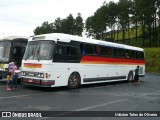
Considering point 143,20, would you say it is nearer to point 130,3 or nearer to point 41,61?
point 130,3

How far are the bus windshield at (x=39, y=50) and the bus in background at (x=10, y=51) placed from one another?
98.3 inches

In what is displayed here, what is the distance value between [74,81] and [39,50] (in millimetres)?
2884

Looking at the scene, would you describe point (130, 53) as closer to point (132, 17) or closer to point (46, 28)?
point (132, 17)

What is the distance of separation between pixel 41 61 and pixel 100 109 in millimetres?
6143

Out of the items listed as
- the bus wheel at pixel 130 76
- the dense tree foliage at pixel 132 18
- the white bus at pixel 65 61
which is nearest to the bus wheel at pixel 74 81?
the white bus at pixel 65 61

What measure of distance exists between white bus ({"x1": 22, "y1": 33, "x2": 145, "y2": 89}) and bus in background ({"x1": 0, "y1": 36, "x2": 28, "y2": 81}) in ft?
7.71

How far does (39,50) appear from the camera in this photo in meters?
18.2

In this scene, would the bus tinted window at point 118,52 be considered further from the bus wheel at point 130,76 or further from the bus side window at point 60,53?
the bus side window at point 60,53

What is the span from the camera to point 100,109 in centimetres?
1254

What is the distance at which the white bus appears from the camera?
17.7 metres

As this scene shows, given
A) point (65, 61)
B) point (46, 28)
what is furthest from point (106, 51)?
point (46, 28)

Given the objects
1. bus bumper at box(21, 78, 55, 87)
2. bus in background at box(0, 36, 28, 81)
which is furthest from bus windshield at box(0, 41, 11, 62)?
bus bumper at box(21, 78, 55, 87)

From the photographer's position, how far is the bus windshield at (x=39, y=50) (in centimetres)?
1775

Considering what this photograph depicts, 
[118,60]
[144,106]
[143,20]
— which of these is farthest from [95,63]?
[143,20]
